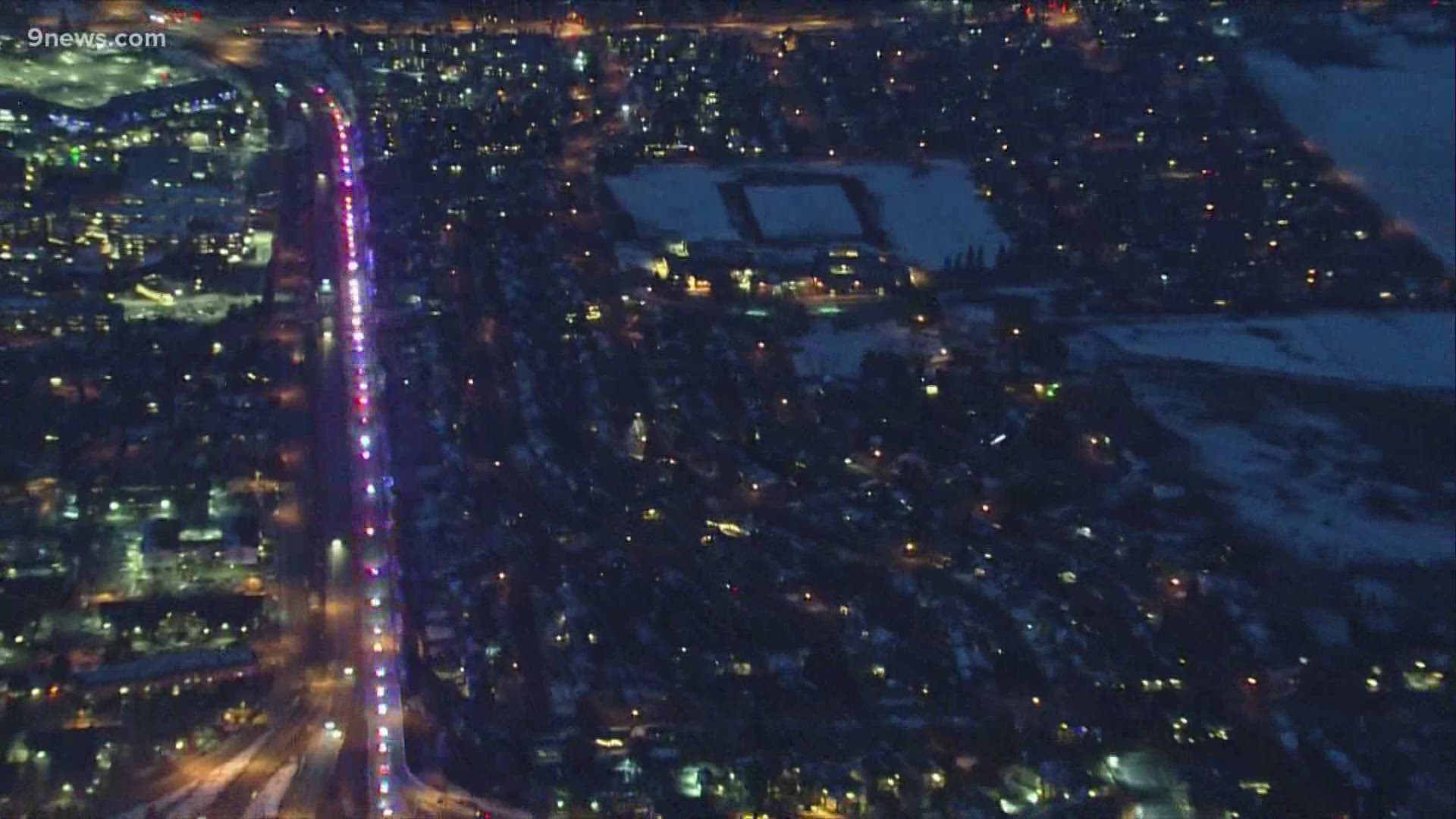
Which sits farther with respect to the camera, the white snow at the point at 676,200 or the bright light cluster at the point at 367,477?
the white snow at the point at 676,200

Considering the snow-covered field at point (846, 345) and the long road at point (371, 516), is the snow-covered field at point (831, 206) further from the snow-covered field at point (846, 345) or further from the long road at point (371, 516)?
the long road at point (371, 516)

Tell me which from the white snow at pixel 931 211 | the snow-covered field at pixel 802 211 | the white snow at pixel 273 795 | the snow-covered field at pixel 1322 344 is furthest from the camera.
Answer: the snow-covered field at pixel 802 211

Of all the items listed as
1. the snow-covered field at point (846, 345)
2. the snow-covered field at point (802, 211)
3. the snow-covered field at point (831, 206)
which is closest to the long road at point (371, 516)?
the snow-covered field at point (831, 206)

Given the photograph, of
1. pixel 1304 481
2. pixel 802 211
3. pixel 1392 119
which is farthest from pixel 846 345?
pixel 1392 119

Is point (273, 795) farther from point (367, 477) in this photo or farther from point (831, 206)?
point (831, 206)

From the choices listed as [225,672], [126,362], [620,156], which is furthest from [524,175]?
[225,672]

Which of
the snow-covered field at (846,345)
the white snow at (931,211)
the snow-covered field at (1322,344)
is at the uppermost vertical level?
the white snow at (931,211)

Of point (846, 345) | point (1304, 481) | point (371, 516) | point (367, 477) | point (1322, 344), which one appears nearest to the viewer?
point (371, 516)
